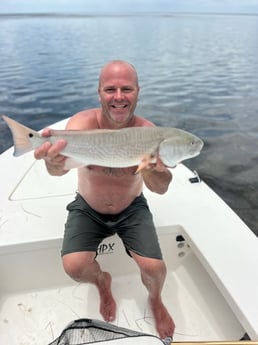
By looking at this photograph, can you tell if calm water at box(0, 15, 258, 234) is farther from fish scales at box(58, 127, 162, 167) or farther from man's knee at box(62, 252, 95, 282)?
fish scales at box(58, 127, 162, 167)

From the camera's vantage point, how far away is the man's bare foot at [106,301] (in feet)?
8.74

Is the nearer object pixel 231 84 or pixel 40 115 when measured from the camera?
pixel 40 115

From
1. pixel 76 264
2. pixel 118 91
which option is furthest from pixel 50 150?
pixel 76 264

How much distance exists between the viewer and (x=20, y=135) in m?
2.17

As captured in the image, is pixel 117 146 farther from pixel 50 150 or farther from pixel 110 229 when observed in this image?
pixel 110 229

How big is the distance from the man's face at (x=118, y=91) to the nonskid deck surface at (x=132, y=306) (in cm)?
113

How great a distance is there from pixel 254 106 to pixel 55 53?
15.8 meters

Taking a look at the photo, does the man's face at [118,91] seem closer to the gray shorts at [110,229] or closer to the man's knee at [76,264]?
the gray shorts at [110,229]

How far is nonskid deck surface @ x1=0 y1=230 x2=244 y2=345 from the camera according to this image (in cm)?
255

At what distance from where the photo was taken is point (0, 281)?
280 cm

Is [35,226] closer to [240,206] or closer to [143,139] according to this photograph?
[143,139]

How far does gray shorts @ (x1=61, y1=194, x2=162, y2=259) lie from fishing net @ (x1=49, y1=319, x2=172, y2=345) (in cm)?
83

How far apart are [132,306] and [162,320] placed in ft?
1.06

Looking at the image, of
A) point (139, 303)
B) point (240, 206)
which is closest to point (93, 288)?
→ point (139, 303)
